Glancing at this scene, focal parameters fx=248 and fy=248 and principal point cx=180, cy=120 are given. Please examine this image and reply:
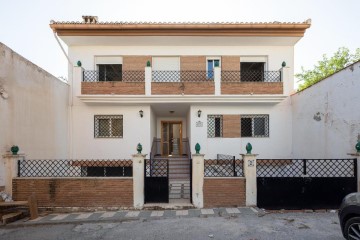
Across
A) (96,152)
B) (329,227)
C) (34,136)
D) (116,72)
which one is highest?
(116,72)

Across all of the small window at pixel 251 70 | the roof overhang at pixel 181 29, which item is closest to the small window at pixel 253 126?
the small window at pixel 251 70

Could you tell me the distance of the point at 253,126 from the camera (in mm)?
12336

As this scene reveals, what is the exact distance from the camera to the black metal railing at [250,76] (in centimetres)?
1188

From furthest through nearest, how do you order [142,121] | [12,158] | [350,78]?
1. [142,121]
2. [350,78]
3. [12,158]

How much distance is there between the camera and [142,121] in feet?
39.5

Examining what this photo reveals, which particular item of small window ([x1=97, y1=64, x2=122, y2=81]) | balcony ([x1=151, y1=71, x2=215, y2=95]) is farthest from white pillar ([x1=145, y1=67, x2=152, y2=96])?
small window ([x1=97, y1=64, x2=122, y2=81])

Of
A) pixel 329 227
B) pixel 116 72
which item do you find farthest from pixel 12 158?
pixel 329 227

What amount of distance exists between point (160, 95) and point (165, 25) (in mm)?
3324

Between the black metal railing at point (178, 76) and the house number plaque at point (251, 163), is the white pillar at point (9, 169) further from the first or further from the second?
the house number plaque at point (251, 163)

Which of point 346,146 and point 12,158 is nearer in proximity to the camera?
point 12,158

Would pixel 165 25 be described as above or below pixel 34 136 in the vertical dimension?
above

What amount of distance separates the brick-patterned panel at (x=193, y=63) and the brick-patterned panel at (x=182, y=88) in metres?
1.39

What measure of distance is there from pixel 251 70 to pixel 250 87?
202cm

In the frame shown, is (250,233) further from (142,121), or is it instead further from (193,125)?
(142,121)
